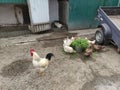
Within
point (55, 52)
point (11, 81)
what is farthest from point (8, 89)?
point (55, 52)

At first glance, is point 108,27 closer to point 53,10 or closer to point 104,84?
point 104,84

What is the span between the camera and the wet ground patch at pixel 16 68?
5245mm

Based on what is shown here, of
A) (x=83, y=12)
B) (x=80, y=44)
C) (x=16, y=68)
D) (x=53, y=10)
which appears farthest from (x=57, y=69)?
(x=53, y=10)

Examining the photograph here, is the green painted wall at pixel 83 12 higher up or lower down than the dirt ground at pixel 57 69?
higher up

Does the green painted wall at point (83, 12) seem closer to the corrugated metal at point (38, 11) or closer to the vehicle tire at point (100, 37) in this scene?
the corrugated metal at point (38, 11)

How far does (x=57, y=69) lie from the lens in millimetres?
5461

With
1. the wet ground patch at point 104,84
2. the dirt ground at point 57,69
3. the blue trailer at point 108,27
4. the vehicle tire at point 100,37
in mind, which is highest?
the blue trailer at point 108,27

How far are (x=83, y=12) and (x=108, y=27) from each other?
1.86 m

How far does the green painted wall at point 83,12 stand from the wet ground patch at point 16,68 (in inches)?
127

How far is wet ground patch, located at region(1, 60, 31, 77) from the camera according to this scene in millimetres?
5245

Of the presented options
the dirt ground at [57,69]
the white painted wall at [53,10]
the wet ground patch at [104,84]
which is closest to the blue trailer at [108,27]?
the dirt ground at [57,69]

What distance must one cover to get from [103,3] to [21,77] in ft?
16.6

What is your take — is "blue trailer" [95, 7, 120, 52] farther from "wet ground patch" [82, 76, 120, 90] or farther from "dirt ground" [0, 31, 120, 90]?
"wet ground patch" [82, 76, 120, 90]

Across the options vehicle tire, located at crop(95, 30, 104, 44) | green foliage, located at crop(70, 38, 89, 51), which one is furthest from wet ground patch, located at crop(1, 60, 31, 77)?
vehicle tire, located at crop(95, 30, 104, 44)
